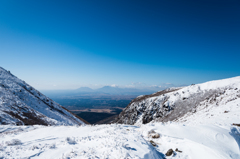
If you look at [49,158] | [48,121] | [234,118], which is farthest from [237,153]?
[48,121]

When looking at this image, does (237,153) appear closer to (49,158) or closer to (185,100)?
(49,158)

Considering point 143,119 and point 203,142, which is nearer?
point 203,142

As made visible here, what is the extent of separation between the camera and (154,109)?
143ft

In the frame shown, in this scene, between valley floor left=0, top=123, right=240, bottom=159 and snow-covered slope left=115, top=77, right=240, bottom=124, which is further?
snow-covered slope left=115, top=77, right=240, bottom=124

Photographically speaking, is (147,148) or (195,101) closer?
(147,148)

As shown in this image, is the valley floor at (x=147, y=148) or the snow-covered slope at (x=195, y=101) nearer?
the valley floor at (x=147, y=148)

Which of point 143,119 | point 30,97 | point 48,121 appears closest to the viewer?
point 48,121

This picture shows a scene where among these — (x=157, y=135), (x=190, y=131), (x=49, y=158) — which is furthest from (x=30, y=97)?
(x=190, y=131)

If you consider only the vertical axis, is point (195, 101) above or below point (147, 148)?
above

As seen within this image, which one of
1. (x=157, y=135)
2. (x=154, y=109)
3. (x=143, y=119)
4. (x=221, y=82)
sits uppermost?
(x=221, y=82)

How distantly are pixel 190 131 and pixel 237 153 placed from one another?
3.37 meters

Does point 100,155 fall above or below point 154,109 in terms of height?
above

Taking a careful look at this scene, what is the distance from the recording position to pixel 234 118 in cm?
1509

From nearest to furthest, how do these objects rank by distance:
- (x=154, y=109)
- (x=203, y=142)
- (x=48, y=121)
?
1. (x=203, y=142)
2. (x=48, y=121)
3. (x=154, y=109)
